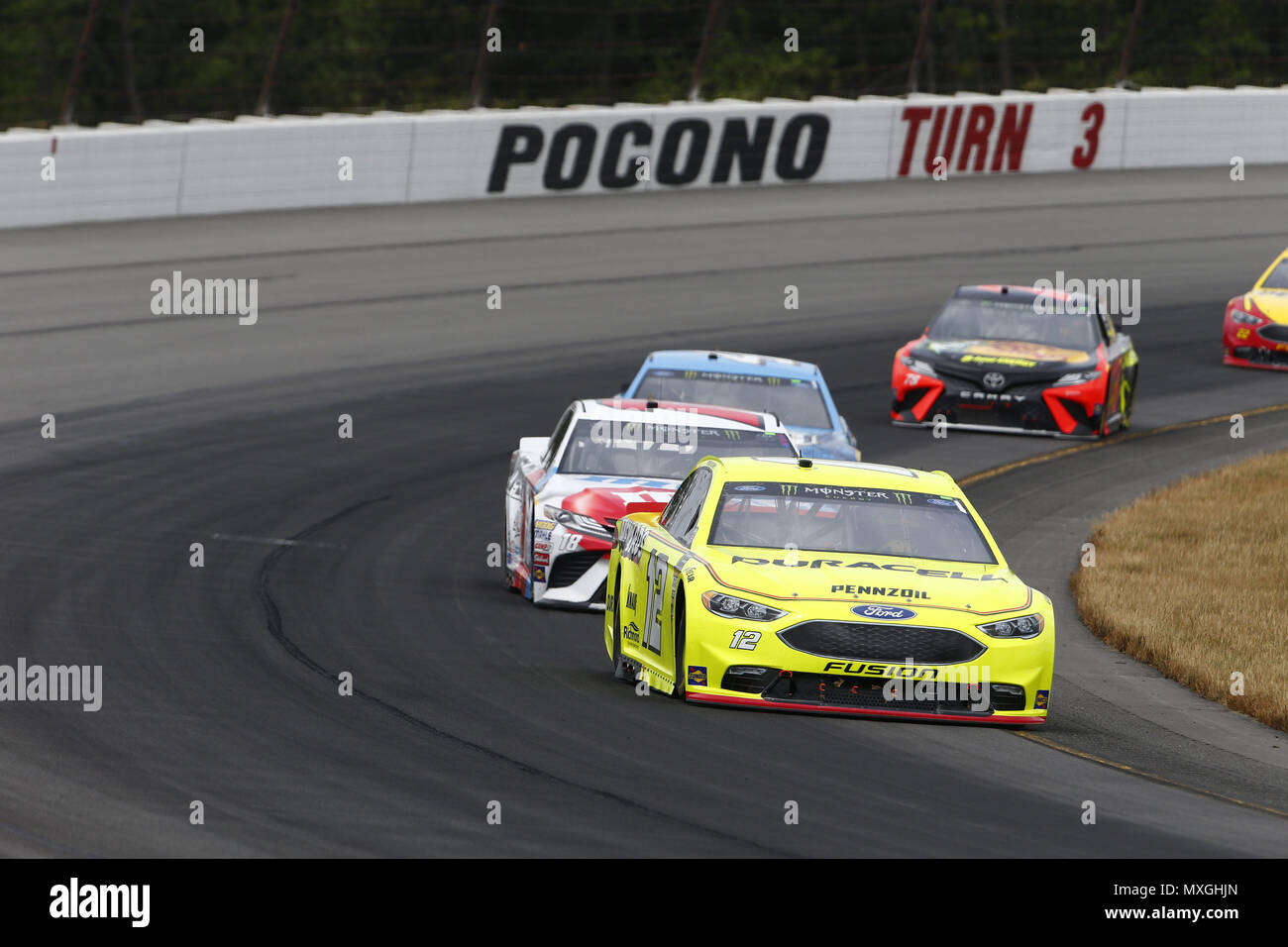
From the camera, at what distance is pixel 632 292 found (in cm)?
3056

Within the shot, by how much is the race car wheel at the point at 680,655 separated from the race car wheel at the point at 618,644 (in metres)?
0.84

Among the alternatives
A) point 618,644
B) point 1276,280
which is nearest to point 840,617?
point 618,644

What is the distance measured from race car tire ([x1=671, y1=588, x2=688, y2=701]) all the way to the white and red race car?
3.27 m

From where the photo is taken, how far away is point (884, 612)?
1109cm

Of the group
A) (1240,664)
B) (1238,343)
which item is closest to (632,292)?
(1238,343)

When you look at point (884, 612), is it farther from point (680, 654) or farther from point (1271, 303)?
point (1271, 303)

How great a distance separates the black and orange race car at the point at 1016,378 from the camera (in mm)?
23703

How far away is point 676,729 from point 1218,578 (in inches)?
286

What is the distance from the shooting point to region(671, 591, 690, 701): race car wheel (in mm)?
11289

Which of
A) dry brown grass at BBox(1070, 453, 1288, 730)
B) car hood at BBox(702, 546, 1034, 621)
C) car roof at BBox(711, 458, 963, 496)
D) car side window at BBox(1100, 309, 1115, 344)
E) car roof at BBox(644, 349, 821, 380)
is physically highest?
car roof at BBox(711, 458, 963, 496)

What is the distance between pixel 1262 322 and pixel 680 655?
1887 cm

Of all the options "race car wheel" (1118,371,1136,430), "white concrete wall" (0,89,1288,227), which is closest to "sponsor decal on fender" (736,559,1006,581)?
"race car wheel" (1118,371,1136,430)

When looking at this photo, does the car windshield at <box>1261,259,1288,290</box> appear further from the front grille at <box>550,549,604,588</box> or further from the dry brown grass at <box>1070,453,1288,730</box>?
the front grille at <box>550,549,604,588</box>
